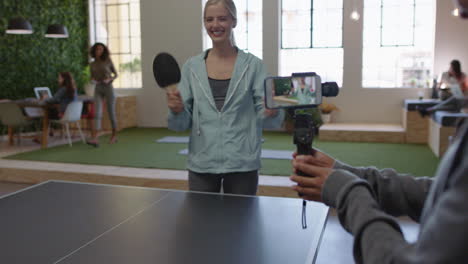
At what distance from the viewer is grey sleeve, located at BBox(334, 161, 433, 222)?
1.02 metres

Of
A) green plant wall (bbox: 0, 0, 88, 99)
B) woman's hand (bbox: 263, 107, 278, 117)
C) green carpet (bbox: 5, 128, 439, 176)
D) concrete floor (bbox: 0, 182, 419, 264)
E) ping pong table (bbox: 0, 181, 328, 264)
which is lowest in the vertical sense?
concrete floor (bbox: 0, 182, 419, 264)

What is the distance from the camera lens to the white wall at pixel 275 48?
7.88 m

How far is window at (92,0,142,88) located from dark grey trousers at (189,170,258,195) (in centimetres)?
810

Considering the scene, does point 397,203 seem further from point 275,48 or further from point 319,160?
point 275,48

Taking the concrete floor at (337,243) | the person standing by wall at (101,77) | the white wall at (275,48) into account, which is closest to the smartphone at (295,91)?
the concrete floor at (337,243)

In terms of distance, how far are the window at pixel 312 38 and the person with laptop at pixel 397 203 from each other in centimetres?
772

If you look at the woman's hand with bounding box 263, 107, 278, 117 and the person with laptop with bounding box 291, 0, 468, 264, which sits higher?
the woman's hand with bounding box 263, 107, 278, 117

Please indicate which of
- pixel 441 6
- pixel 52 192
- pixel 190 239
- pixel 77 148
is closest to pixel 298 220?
pixel 190 239

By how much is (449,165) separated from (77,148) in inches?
261

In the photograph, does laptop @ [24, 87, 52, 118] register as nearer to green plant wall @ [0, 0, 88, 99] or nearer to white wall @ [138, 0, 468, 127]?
green plant wall @ [0, 0, 88, 99]

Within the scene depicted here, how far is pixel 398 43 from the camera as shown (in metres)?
8.42

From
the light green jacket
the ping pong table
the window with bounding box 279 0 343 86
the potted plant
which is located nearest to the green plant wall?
the window with bounding box 279 0 343 86

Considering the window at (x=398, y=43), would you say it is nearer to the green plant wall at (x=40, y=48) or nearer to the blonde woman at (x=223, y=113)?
the green plant wall at (x=40, y=48)

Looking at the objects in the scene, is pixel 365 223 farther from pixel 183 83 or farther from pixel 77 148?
pixel 77 148
